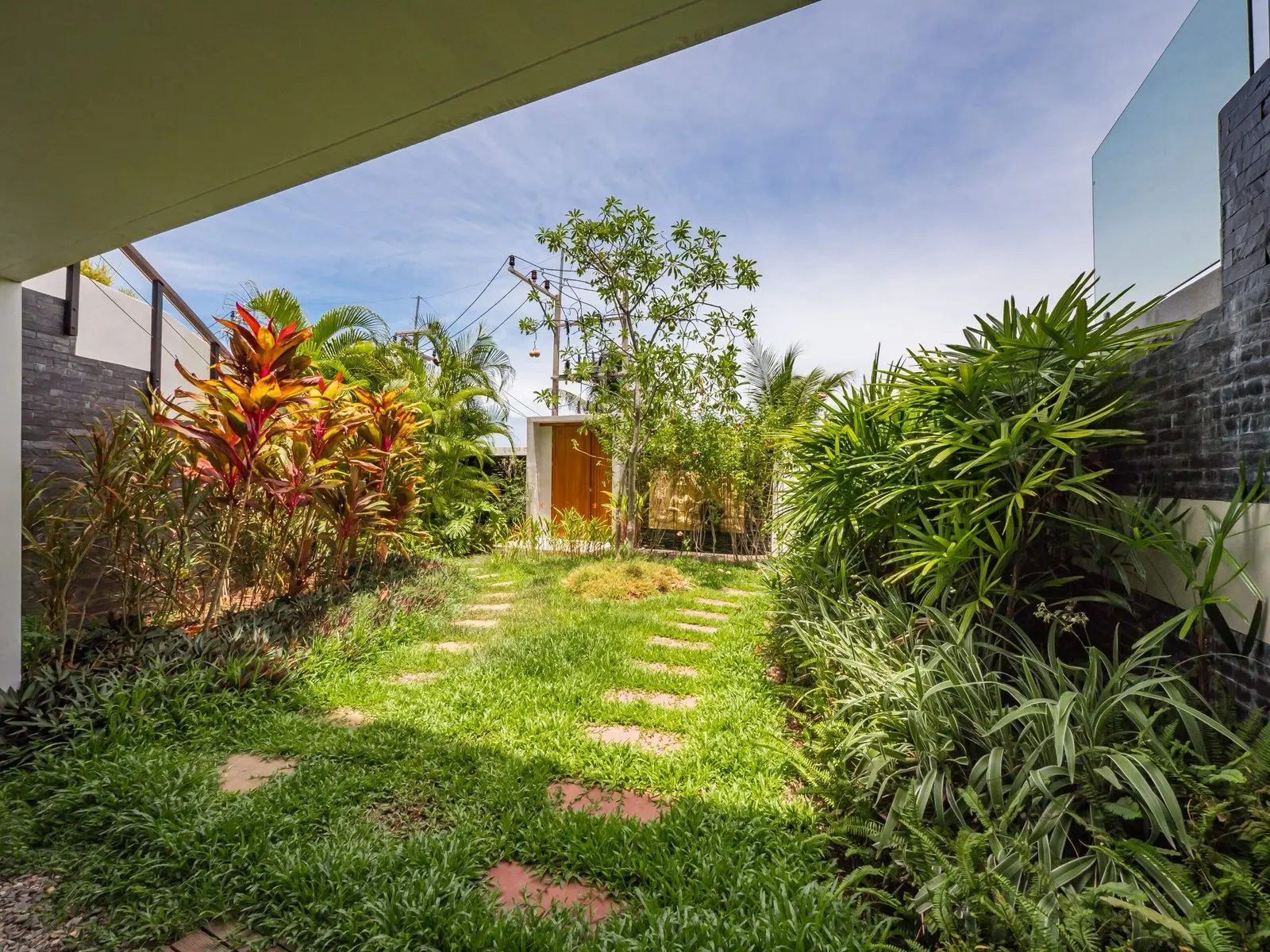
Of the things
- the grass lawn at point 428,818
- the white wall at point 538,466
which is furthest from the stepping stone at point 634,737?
the white wall at point 538,466

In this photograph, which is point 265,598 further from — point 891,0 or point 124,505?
point 891,0

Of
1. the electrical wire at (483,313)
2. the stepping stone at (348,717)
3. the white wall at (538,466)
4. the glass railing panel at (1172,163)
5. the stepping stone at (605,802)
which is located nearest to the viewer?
the stepping stone at (605,802)

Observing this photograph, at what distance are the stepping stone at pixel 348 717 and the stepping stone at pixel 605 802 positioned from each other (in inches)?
46.1

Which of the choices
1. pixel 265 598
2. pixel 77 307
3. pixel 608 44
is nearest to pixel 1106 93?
pixel 608 44

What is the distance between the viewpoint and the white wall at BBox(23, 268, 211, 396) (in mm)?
3956

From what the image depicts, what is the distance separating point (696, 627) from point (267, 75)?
4.07 metres

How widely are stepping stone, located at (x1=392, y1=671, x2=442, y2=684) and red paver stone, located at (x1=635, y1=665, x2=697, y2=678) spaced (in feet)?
4.14

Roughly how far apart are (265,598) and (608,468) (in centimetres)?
554

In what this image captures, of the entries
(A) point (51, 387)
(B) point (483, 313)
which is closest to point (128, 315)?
(A) point (51, 387)

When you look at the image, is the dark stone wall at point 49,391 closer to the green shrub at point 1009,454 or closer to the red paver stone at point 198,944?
the red paver stone at point 198,944

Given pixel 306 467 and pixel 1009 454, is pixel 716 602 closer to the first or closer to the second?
pixel 1009 454

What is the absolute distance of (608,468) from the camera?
8.92 m

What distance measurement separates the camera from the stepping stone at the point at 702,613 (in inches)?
185

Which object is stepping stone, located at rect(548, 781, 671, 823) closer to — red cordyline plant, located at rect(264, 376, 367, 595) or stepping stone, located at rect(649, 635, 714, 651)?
stepping stone, located at rect(649, 635, 714, 651)
